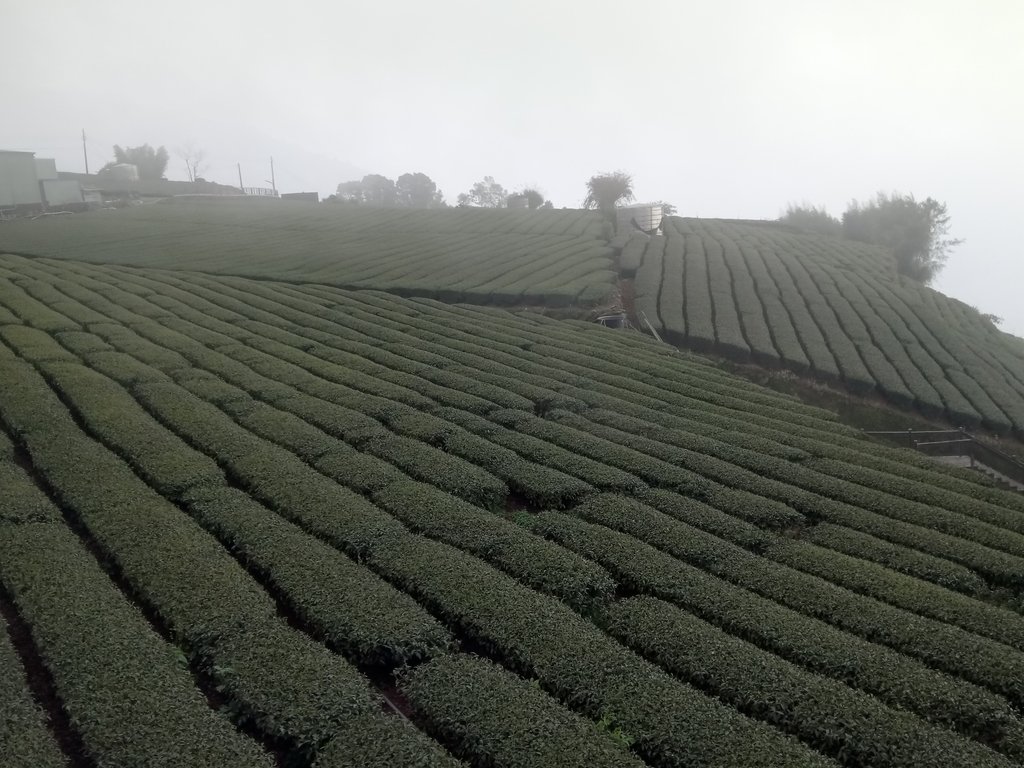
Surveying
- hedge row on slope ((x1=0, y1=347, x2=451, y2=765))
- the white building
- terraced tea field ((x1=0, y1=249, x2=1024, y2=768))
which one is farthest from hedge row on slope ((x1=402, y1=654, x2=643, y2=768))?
the white building

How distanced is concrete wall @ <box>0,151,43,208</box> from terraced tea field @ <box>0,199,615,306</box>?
16.2ft

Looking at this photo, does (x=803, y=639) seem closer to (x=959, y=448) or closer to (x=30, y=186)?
(x=959, y=448)

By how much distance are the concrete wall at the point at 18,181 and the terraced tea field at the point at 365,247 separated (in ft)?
16.2

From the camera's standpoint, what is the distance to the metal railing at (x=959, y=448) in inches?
783

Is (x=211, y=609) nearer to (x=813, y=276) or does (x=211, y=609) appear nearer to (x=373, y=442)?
(x=373, y=442)

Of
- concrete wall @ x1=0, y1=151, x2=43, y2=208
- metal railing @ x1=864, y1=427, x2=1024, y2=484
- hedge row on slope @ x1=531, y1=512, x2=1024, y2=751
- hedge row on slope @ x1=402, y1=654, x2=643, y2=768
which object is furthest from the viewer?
concrete wall @ x1=0, y1=151, x2=43, y2=208

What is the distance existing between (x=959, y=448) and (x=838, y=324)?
43.2 feet

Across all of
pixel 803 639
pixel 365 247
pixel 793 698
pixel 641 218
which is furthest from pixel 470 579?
pixel 641 218

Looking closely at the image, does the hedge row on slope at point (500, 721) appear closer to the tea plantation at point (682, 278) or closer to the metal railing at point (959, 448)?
the metal railing at point (959, 448)

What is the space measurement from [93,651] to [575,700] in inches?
217

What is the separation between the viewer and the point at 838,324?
110 feet

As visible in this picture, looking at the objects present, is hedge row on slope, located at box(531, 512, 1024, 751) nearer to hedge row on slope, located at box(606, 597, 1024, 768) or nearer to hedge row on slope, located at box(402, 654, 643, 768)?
hedge row on slope, located at box(606, 597, 1024, 768)

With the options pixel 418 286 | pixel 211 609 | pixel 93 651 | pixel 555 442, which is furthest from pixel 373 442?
pixel 418 286

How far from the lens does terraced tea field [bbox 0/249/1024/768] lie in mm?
7707
